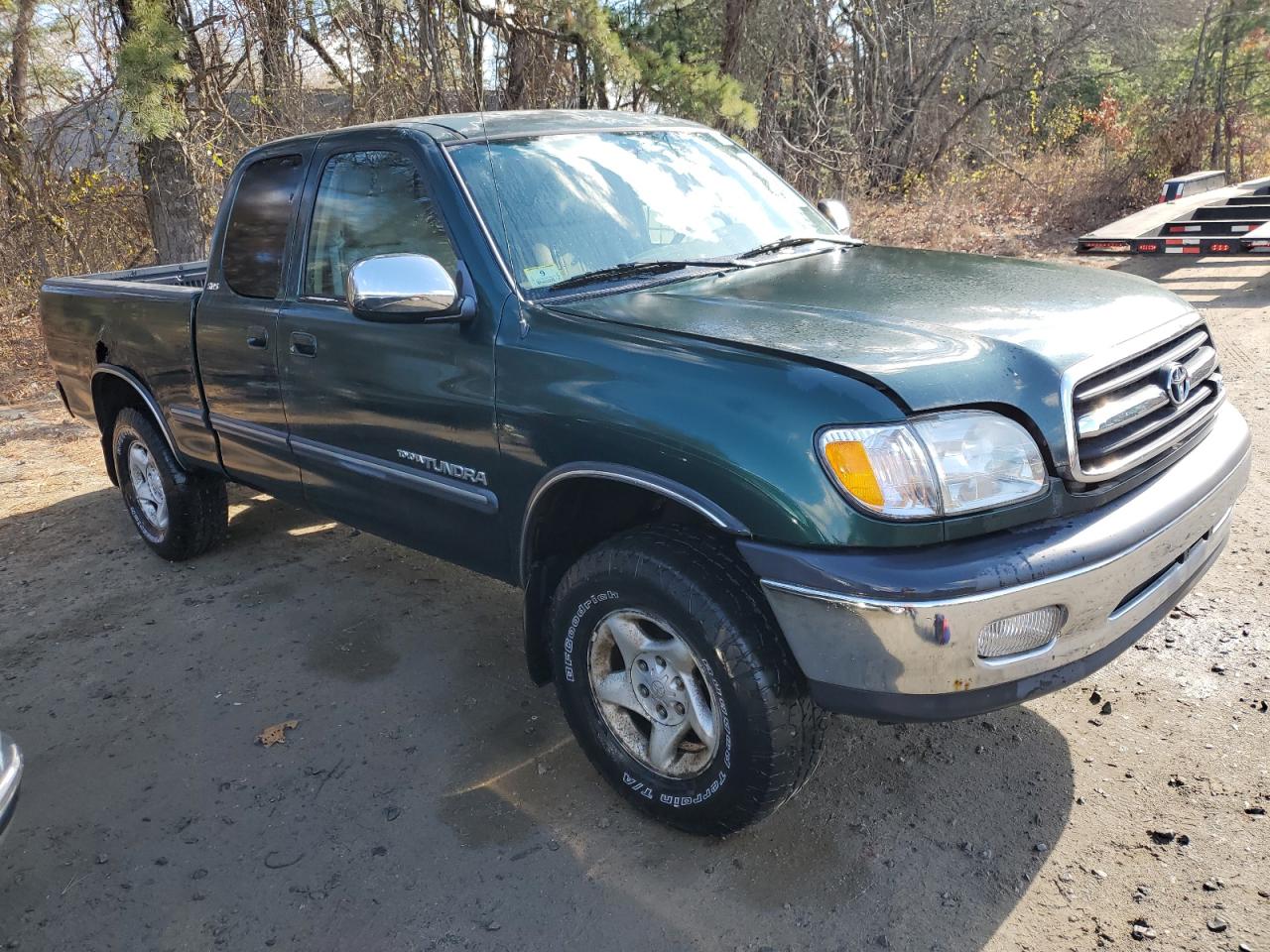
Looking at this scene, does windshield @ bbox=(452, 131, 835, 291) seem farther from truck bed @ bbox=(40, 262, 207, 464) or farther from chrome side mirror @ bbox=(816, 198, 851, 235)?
truck bed @ bbox=(40, 262, 207, 464)

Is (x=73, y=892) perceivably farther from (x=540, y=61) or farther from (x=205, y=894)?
(x=540, y=61)

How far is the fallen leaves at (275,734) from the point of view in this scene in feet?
11.8

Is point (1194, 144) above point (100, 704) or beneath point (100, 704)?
above

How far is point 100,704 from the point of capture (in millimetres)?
3947

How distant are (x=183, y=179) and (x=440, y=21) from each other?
298 cm

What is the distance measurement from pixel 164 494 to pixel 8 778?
271 centimetres

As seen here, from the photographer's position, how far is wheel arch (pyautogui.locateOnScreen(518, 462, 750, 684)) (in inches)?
112

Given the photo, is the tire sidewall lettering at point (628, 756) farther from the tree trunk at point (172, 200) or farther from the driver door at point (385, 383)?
the tree trunk at point (172, 200)

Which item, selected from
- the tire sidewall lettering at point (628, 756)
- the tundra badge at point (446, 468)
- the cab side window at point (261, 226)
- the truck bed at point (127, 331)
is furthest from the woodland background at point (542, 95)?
the tire sidewall lettering at point (628, 756)

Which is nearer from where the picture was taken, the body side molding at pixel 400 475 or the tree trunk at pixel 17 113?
the body side molding at pixel 400 475

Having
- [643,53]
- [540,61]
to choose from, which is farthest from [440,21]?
[643,53]

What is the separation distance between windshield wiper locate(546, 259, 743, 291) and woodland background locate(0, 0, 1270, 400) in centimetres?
610

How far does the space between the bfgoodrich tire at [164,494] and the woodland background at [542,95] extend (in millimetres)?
3674

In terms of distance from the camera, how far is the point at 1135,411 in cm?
271
